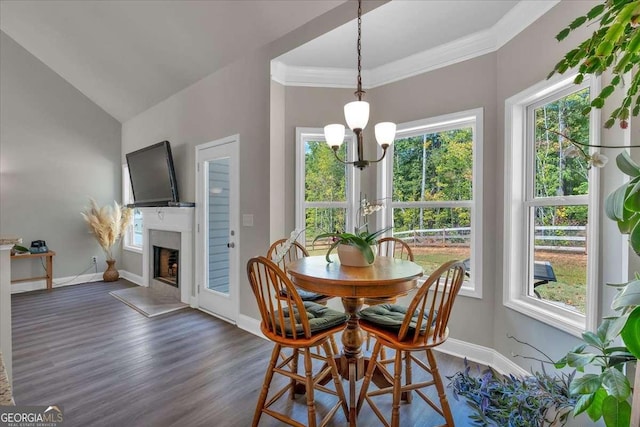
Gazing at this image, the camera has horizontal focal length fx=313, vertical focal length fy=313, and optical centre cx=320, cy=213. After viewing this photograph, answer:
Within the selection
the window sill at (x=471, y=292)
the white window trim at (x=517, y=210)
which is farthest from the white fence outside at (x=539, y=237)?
the window sill at (x=471, y=292)

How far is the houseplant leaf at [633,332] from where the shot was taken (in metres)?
0.79

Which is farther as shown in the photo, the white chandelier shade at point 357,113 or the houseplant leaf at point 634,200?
the white chandelier shade at point 357,113

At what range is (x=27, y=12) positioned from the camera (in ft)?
12.9

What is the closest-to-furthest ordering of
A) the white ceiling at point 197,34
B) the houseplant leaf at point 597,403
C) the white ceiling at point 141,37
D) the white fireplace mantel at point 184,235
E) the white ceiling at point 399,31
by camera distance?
the houseplant leaf at point 597,403 < the white ceiling at point 399,31 < the white ceiling at point 197,34 < the white ceiling at point 141,37 < the white fireplace mantel at point 184,235

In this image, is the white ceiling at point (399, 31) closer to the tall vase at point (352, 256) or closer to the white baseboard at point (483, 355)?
the tall vase at point (352, 256)

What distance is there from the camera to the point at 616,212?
1.02m

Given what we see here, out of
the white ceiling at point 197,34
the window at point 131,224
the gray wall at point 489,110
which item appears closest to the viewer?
the gray wall at point 489,110

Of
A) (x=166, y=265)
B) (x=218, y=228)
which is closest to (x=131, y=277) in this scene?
(x=166, y=265)

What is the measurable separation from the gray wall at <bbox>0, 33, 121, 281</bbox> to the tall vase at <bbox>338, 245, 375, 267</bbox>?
5309 millimetres

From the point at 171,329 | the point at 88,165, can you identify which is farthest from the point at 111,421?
the point at 88,165

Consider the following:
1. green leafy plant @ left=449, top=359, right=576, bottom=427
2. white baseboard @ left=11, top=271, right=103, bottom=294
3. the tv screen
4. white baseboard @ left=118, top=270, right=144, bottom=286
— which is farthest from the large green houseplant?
white baseboard @ left=11, top=271, right=103, bottom=294

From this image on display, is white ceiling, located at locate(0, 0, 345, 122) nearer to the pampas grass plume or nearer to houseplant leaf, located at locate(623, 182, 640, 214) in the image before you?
the pampas grass plume

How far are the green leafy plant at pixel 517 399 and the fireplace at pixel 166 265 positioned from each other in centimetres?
375

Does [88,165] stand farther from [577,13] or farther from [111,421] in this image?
[577,13]
